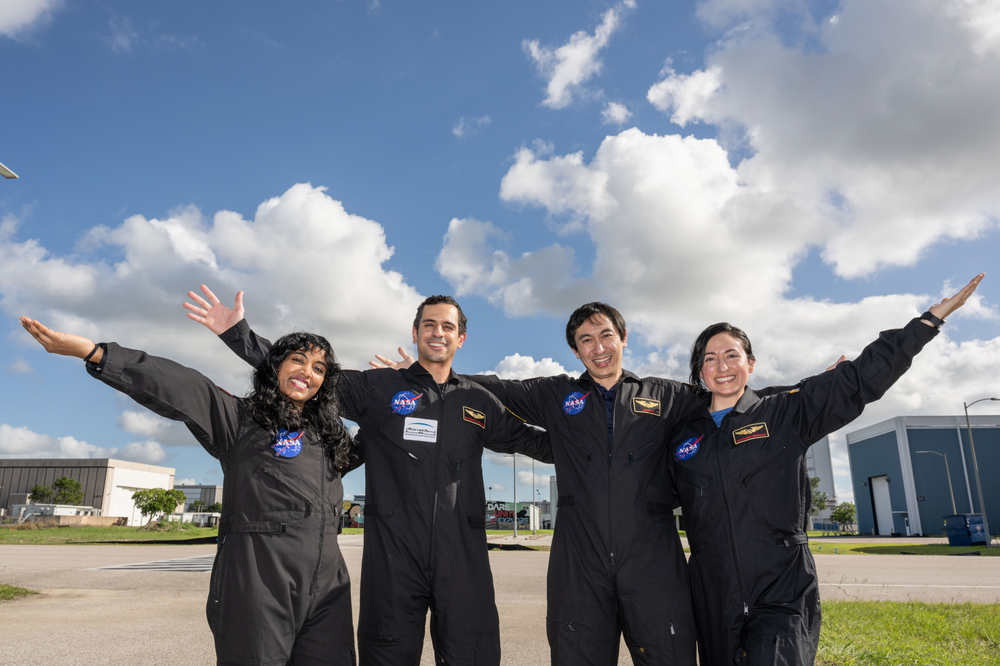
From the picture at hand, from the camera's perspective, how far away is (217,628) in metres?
2.79

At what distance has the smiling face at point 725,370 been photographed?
3596 mm

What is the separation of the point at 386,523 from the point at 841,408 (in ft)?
8.87

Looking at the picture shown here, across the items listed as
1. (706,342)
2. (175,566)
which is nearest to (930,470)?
(175,566)

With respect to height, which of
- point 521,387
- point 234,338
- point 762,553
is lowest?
point 762,553

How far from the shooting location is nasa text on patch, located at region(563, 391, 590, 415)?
378 cm

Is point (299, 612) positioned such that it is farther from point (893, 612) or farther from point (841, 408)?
point (893, 612)

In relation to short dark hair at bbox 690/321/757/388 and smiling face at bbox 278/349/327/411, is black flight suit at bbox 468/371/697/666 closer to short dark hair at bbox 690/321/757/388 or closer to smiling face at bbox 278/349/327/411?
short dark hair at bbox 690/321/757/388

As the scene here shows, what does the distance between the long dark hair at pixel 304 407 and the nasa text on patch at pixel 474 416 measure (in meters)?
0.78

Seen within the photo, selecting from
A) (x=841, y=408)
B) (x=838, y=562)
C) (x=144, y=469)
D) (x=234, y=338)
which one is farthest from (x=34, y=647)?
(x=144, y=469)

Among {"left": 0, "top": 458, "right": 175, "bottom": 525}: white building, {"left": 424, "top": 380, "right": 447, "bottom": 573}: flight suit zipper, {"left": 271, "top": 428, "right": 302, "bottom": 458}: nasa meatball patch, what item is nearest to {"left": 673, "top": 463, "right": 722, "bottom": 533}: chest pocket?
{"left": 424, "top": 380, "right": 447, "bottom": 573}: flight suit zipper

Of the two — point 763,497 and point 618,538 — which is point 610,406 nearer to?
point 618,538

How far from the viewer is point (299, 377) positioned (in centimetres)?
338

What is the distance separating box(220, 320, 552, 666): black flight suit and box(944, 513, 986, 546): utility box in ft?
114

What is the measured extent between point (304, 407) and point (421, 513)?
36.7 inches
